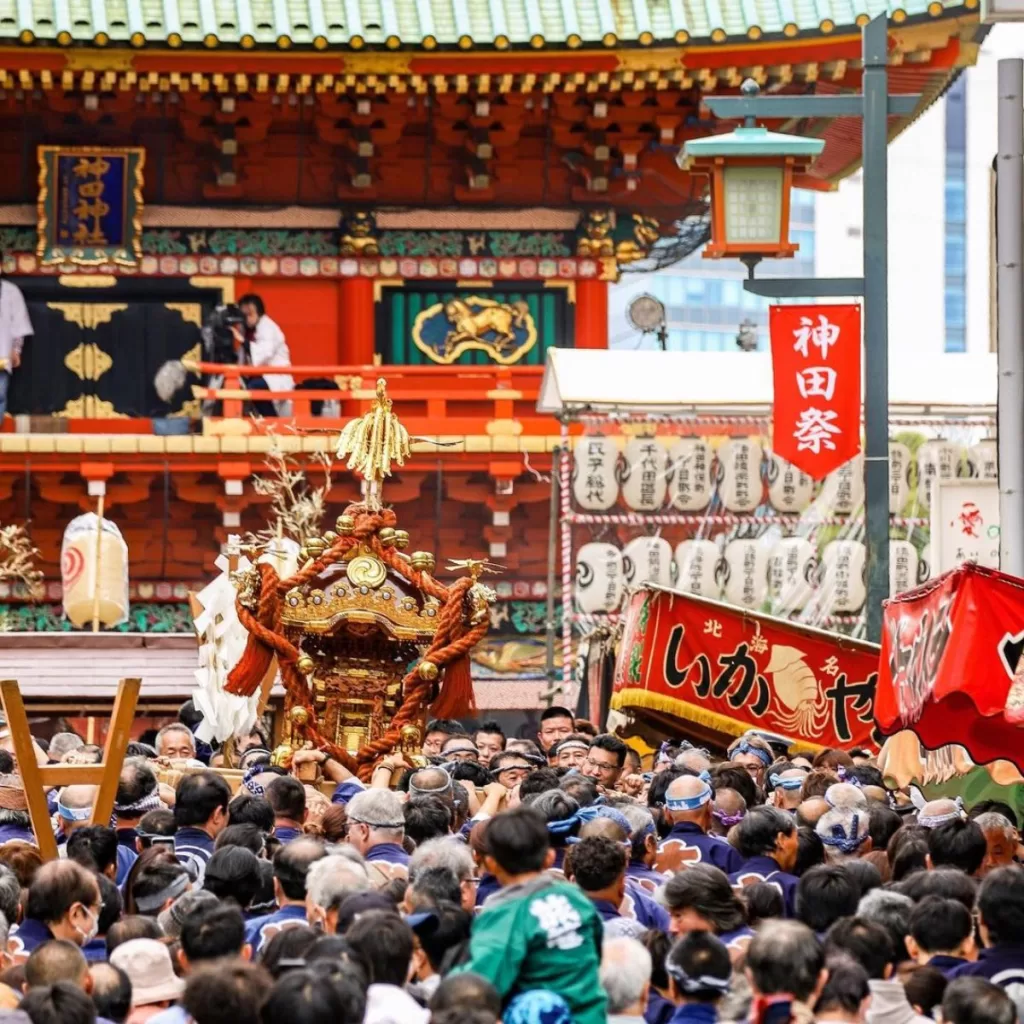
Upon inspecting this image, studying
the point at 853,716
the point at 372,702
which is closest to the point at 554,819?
the point at 372,702

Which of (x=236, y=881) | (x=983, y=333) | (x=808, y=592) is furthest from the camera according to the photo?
(x=983, y=333)

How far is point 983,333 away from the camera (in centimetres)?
6650

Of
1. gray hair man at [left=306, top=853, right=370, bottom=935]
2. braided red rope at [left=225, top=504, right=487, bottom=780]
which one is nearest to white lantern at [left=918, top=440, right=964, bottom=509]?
braided red rope at [left=225, top=504, right=487, bottom=780]

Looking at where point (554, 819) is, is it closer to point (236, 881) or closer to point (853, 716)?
point (236, 881)

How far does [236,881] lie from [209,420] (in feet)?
46.4

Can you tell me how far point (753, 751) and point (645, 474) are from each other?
675cm

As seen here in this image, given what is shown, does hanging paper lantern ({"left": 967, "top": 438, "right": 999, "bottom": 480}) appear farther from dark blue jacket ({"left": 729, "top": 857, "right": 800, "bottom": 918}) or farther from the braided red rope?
dark blue jacket ({"left": 729, "top": 857, "right": 800, "bottom": 918})

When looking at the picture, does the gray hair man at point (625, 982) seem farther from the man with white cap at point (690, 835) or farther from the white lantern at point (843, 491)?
the white lantern at point (843, 491)

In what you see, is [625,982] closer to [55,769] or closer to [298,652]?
[55,769]

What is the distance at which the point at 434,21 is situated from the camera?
22.7 m

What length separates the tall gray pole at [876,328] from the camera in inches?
556

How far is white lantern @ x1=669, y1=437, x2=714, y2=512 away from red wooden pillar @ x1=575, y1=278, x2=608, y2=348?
3446 mm

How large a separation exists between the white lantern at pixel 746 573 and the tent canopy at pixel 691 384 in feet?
3.67

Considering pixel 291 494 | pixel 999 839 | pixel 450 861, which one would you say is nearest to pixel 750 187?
pixel 999 839
